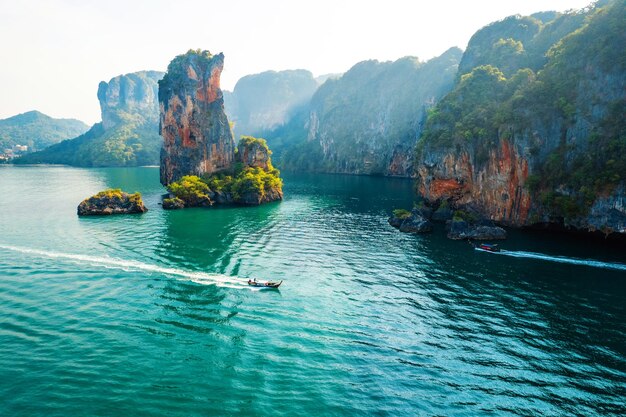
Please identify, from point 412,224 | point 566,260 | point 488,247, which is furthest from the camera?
point 412,224

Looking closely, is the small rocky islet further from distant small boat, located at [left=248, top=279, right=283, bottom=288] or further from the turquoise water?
distant small boat, located at [left=248, top=279, right=283, bottom=288]

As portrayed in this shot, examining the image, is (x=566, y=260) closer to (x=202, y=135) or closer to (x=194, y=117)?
(x=202, y=135)

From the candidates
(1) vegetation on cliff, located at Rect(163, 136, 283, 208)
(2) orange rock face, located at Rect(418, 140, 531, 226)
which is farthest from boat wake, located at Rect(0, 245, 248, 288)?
(2) orange rock face, located at Rect(418, 140, 531, 226)

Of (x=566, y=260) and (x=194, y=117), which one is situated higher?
(x=194, y=117)

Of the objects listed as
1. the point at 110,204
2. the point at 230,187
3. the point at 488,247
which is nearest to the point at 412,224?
the point at 488,247

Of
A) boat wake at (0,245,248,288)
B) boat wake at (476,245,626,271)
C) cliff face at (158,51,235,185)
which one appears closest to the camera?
boat wake at (0,245,248,288)

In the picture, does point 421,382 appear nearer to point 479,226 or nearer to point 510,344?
point 510,344

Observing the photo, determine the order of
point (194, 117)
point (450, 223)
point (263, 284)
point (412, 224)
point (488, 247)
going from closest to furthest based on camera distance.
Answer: point (263, 284)
point (488, 247)
point (450, 223)
point (412, 224)
point (194, 117)

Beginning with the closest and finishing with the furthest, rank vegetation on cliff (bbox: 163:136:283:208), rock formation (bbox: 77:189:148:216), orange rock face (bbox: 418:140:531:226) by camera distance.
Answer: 1. orange rock face (bbox: 418:140:531:226)
2. rock formation (bbox: 77:189:148:216)
3. vegetation on cliff (bbox: 163:136:283:208)
